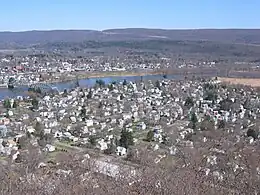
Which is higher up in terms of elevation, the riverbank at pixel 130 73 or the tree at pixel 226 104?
the tree at pixel 226 104

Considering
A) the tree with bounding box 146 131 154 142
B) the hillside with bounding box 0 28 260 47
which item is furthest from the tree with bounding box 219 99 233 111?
the hillside with bounding box 0 28 260 47

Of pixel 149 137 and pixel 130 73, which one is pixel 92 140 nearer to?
pixel 149 137

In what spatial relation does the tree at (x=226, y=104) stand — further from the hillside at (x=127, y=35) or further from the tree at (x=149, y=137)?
the hillside at (x=127, y=35)

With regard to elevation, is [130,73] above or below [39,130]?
below

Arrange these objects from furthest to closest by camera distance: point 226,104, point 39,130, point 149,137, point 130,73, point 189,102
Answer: point 130,73
point 189,102
point 226,104
point 39,130
point 149,137

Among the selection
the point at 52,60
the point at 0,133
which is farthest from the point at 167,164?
the point at 52,60

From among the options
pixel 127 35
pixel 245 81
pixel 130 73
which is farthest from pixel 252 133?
pixel 127 35

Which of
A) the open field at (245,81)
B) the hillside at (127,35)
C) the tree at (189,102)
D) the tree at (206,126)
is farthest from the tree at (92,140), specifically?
the hillside at (127,35)

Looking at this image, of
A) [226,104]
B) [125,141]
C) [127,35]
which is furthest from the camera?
[127,35]

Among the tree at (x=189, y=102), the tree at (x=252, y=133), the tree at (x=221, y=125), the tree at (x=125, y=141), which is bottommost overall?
the tree at (x=189, y=102)

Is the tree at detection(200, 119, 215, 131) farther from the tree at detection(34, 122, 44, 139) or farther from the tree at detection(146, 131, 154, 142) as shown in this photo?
the tree at detection(34, 122, 44, 139)

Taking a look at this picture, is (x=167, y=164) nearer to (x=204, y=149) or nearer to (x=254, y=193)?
(x=204, y=149)
